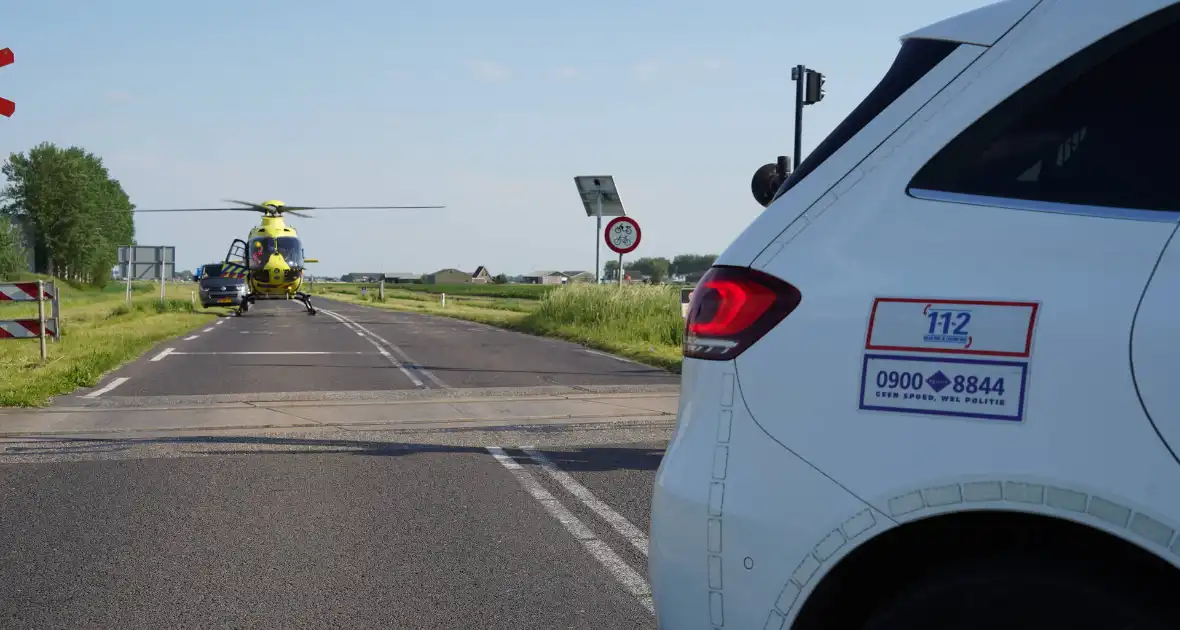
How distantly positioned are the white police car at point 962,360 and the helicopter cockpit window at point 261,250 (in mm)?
37083

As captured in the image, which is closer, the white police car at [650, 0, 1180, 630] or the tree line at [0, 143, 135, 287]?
the white police car at [650, 0, 1180, 630]

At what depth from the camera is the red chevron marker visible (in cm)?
1129

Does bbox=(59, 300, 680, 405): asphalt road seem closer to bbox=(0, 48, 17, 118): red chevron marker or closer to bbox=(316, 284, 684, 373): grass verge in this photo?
bbox=(316, 284, 684, 373): grass verge

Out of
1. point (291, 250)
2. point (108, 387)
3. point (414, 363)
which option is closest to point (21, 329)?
point (108, 387)

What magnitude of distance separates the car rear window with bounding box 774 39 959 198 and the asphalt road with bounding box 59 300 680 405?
10980mm

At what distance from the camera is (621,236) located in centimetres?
2261

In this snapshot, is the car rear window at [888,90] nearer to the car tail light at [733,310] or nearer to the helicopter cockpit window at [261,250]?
the car tail light at [733,310]

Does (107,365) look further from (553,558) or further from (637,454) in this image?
(553,558)

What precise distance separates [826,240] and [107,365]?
15.6 meters

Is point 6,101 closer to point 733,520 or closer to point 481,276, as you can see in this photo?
point 733,520

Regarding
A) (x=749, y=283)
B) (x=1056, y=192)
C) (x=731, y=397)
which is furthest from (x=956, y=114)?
(x=731, y=397)

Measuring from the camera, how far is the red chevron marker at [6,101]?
37.0 feet

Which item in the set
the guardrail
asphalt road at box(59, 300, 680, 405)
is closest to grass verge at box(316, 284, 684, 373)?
asphalt road at box(59, 300, 680, 405)

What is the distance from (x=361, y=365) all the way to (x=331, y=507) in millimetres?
10486
